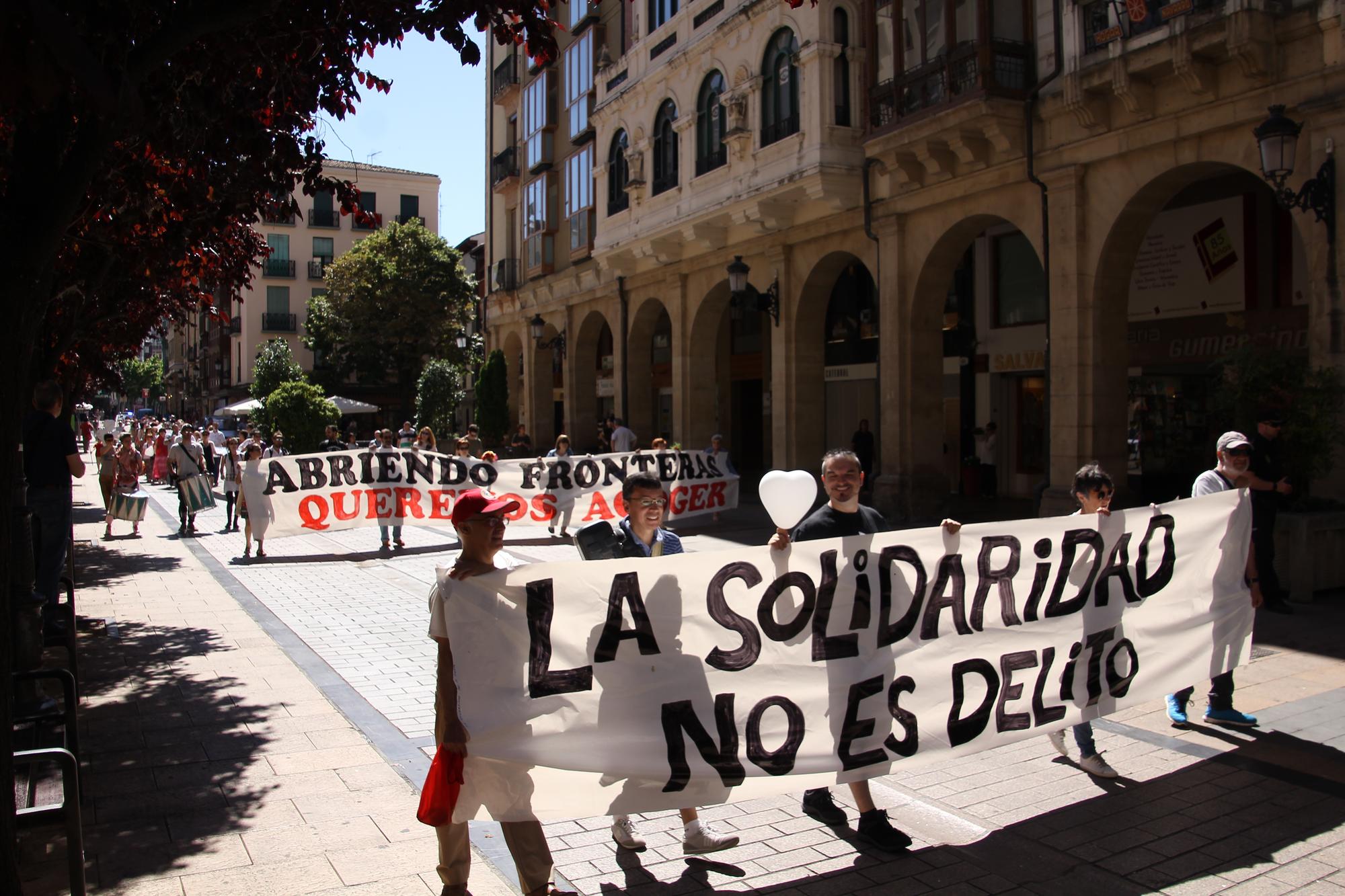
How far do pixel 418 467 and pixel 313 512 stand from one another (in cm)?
175

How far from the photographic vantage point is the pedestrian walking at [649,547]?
4.66m

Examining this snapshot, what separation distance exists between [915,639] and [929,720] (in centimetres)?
39

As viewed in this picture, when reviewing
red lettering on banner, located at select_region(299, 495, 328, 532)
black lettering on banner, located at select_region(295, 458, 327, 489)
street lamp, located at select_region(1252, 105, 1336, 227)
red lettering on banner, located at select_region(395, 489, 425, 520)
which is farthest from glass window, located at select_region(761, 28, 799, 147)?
red lettering on banner, located at select_region(299, 495, 328, 532)

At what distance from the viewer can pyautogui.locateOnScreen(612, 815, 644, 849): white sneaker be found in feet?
15.5

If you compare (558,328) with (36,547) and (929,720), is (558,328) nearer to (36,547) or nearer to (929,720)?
(36,547)

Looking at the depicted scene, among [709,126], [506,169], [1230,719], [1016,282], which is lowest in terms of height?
[1230,719]

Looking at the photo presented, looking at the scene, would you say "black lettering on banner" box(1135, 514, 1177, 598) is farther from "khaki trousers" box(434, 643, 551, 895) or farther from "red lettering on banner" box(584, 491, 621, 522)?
"red lettering on banner" box(584, 491, 621, 522)

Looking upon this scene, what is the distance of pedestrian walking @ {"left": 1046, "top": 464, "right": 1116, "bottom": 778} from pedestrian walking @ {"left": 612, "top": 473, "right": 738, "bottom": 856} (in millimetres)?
2067

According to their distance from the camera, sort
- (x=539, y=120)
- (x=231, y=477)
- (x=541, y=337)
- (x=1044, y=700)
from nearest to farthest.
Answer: (x=1044, y=700) < (x=231, y=477) < (x=541, y=337) < (x=539, y=120)

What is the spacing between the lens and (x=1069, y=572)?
5.56 m

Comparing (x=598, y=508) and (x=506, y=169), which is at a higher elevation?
(x=506, y=169)

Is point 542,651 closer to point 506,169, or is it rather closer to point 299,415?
point 299,415

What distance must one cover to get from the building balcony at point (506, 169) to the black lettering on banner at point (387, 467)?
2325 centimetres

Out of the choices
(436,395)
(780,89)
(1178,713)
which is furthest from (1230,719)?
(436,395)
